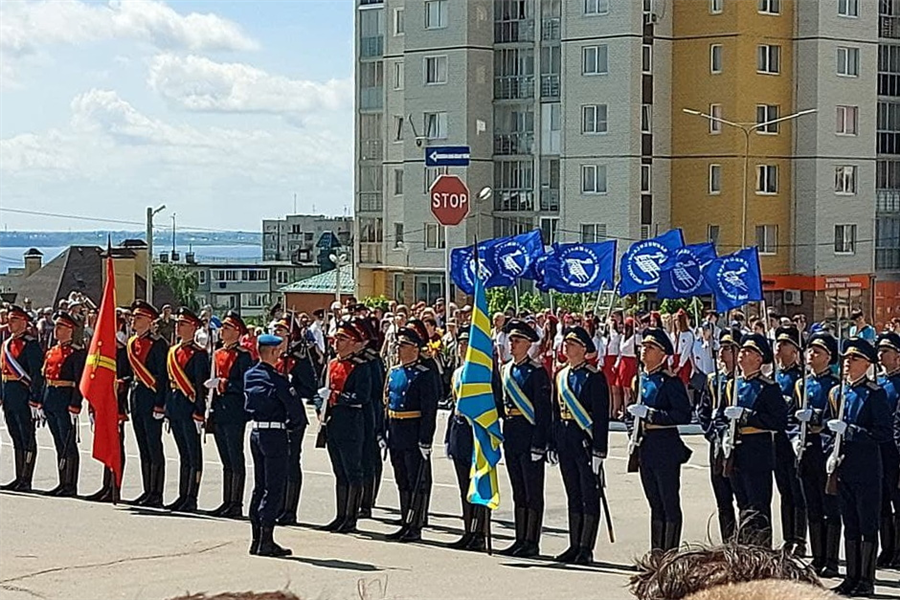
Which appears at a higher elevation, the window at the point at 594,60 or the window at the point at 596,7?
the window at the point at 596,7

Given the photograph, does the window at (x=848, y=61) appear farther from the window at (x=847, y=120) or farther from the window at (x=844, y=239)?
the window at (x=844, y=239)

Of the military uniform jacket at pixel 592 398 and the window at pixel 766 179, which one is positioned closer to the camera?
the military uniform jacket at pixel 592 398

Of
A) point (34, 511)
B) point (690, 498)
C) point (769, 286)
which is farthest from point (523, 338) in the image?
point (769, 286)

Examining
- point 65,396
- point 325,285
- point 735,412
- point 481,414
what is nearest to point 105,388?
point 65,396

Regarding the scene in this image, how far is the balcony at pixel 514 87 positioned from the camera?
5275 cm

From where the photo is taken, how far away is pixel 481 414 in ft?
40.9

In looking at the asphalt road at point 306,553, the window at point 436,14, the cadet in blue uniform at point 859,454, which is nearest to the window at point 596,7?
the window at point 436,14

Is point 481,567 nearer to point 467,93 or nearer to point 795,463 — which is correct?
point 795,463

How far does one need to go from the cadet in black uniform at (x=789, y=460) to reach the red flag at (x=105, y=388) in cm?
603

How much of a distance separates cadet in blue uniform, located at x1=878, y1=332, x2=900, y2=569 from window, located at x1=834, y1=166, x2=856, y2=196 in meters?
38.1

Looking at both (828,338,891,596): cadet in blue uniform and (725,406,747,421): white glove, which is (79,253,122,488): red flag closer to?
(725,406,747,421): white glove

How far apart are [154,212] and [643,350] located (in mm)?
27576

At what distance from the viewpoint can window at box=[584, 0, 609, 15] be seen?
49.1m

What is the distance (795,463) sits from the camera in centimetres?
1181
